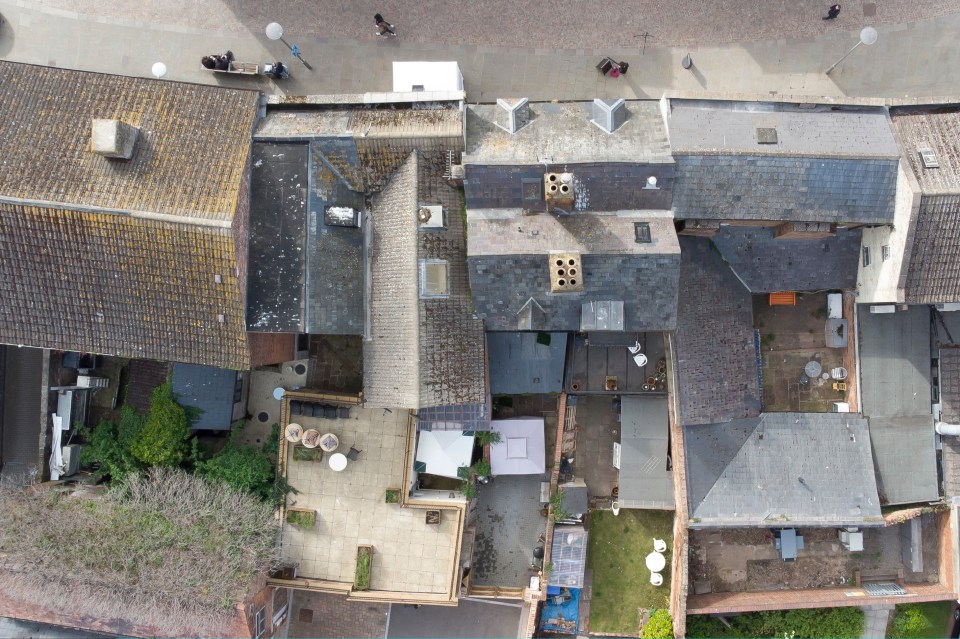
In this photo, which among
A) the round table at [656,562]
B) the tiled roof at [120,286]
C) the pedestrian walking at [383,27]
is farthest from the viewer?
the round table at [656,562]

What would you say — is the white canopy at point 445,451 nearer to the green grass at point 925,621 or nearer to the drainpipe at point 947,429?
the drainpipe at point 947,429

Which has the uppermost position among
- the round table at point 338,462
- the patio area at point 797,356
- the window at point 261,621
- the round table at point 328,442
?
the patio area at point 797,356

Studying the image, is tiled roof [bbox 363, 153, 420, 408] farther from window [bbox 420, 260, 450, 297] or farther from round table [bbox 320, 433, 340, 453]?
round table [bbox 320, 433, 340, 453]

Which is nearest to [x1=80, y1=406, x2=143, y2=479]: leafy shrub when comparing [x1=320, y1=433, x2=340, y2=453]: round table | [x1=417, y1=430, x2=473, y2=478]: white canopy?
[x1=320, y1=433, x2=340, y2=453]: round table

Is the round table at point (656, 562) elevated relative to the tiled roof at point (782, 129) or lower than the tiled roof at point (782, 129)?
lower

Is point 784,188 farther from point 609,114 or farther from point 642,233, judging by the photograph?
point 609,114

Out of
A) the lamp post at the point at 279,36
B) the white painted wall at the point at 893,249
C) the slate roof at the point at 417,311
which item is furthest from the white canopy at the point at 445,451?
the lamp post at the point at 279,36

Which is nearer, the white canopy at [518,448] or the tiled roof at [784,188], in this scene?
the tiled roof at [784,188]

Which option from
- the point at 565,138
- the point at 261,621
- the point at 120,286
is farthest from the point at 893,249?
the point at 261,621
